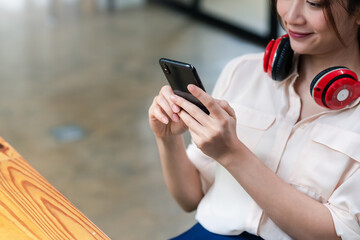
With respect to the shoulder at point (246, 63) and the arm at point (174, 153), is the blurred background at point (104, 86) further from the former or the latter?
the shoulder at point (246, 63)

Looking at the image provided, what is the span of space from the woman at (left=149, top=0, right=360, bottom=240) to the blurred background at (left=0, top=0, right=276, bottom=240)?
1.35m

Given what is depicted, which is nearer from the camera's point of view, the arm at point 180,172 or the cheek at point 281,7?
the cheek at point 281,7

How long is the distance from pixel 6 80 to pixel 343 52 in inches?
128

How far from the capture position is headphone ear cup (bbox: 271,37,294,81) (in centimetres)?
156

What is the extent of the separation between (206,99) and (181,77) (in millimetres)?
98

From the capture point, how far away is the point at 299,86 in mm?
1624

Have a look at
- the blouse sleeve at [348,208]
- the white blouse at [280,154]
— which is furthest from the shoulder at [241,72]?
the blouse sleeve at [348,208]

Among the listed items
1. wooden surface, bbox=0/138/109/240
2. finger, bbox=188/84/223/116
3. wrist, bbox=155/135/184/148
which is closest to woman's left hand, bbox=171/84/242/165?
finger, bbox=188/84/223/116

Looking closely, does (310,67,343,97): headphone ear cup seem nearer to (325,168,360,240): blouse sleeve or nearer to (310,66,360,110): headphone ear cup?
(310,66,360,110): headphone ear cup

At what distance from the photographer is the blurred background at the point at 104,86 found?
3156 mm

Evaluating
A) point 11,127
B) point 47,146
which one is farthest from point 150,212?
point 11,127

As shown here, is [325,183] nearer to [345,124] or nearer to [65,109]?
[345,124]

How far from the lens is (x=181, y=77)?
55.3 inches

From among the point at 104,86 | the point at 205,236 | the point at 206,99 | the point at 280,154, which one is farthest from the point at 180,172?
the point at 104,86
